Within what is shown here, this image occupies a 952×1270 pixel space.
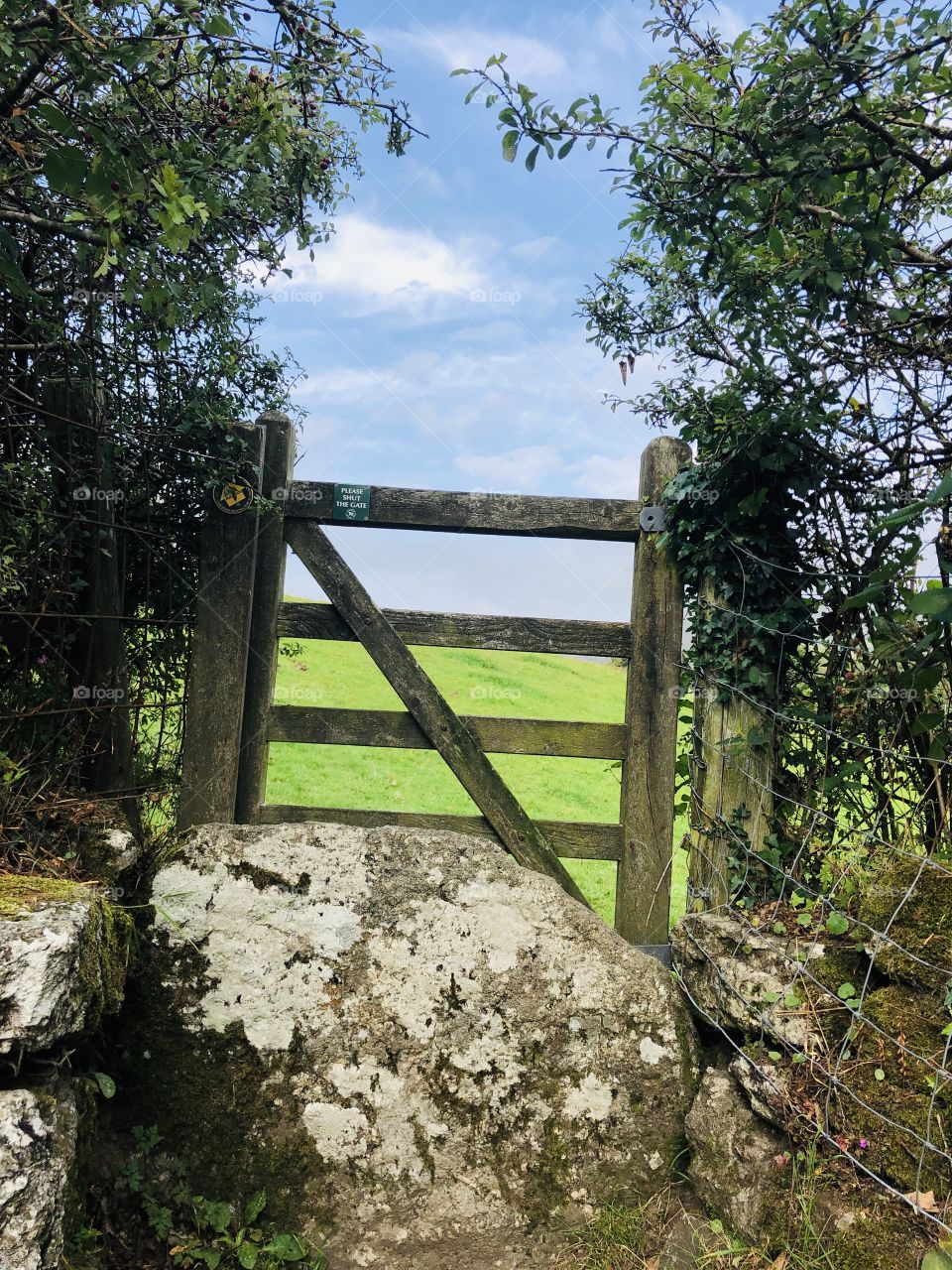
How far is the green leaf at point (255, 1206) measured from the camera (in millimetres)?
3307

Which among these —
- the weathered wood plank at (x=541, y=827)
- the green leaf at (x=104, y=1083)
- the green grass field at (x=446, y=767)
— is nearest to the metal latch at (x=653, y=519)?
the green grass field at (x=446, y=767)

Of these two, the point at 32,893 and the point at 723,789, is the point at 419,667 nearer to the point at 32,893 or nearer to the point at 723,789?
the point at 723,789

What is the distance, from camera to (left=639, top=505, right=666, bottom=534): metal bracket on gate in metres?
4.46

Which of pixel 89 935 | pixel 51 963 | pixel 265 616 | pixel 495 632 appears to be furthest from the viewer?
pixel 265 616

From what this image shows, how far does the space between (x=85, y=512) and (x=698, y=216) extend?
3092mm

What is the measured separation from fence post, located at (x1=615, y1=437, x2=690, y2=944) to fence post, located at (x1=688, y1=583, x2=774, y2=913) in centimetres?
13

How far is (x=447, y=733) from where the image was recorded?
14.4ft

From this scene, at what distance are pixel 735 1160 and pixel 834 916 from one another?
1.00 meters

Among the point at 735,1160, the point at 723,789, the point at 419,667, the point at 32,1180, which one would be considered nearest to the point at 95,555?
the point at 419,667

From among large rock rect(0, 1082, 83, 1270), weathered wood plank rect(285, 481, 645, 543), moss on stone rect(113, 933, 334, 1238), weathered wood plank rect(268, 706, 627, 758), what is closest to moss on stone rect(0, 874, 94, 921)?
large rock rect(0, 1082, 83, 1270)

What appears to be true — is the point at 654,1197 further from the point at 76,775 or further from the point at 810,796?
the point at 76,775

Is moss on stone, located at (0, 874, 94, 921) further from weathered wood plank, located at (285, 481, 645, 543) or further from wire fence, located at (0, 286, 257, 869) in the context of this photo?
weathered wood plank, located at (285, 481, 645, 543)

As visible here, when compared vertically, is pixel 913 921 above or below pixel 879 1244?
above

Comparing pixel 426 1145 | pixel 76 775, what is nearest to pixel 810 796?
pixel 426 1145
